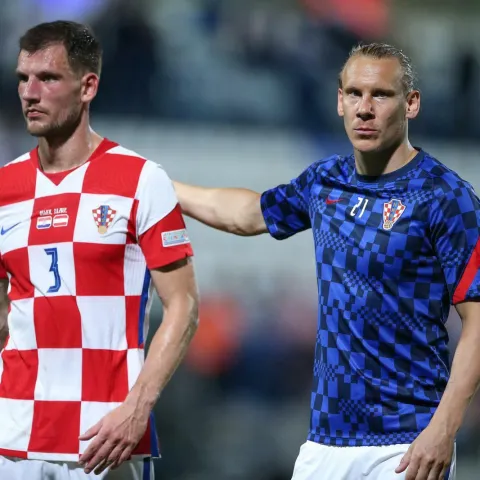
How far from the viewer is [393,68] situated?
2.87 metres

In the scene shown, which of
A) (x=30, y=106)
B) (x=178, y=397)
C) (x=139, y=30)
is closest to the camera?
(x=30, y=106)

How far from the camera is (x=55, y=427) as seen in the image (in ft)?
9.17

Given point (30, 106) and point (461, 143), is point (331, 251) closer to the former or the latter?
point (30, 106)

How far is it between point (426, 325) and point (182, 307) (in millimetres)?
656

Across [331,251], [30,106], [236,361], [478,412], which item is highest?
[30,106]

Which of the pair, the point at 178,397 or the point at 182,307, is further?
the point at 178,397

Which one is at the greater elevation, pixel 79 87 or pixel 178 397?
pixel 79 87

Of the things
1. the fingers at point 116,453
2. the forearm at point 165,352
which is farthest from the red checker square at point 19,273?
the fingers at point 116,453

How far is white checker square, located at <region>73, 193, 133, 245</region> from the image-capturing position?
2828 mm

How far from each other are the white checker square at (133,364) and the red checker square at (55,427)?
0.16 metres

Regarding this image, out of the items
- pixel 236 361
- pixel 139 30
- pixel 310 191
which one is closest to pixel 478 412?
pixel 236 361

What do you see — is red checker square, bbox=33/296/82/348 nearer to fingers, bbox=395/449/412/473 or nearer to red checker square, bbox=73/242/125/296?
red checker square, bbox=73/242/125/296

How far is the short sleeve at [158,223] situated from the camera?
9.25ft

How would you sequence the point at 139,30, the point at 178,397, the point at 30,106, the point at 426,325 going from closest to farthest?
the point at 426,325 < the point at 30,106 < the point at 178,397 < the point at 139,30
